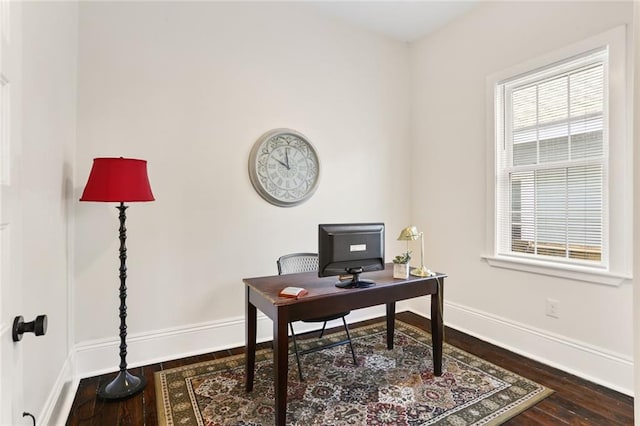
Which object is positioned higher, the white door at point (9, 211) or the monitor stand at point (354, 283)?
the white door at point (9, 211)

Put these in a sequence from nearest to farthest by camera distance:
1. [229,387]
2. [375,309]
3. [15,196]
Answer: [15,196] < [229,387] < [375,309]

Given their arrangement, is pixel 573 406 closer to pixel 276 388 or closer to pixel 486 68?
pixel 276 388

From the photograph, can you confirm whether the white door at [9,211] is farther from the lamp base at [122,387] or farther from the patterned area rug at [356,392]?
the lamp base at [122,387]

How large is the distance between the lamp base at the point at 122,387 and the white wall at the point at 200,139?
35 centimetres

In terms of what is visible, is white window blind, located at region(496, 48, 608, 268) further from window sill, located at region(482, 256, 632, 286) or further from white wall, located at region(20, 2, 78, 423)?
white wall, located at region(20, 2, 78, 423)

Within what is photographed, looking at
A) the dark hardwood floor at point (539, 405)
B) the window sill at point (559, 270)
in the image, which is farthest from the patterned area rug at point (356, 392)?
the window sill at point (559, 270)

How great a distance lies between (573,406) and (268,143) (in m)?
2.86

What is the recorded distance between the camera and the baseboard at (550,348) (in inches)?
87.8

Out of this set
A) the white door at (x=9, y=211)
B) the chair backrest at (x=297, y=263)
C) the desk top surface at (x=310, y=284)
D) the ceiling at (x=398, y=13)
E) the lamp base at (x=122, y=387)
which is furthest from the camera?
the ceiling at (x=398, y=13)

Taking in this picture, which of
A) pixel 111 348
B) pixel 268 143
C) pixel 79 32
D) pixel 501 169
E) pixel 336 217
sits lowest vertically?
pixel 111 348

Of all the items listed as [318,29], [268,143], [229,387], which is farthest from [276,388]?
[318,29]

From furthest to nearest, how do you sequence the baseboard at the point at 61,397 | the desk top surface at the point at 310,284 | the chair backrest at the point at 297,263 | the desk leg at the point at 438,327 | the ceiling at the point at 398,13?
the ceiling at the point at 398,13, the chair backrest at the point at 297,263, the desk leg at the point at 438,327, the desk top surface at the point at 310,284, the baseboard at the point at 61,397

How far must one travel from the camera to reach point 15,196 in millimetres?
838

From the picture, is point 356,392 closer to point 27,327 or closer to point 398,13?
point 27,327
